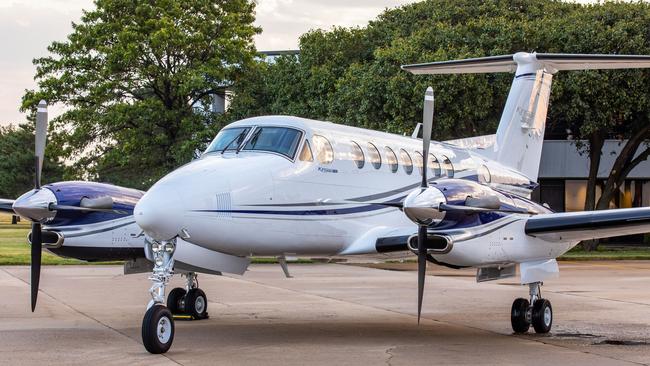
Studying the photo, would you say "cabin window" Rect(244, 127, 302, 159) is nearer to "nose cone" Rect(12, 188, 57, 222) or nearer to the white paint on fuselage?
the white paint on fuselage

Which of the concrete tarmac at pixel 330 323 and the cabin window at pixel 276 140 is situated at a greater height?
the cabin window at pixel 276 140

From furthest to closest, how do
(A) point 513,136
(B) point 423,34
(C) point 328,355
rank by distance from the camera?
(B) point 423,34 < (A) point 513,136 < (C) point 328,355

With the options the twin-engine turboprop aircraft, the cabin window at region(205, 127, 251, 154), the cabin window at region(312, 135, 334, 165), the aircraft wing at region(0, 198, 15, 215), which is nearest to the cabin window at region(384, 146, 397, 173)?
the twin-engine turboprop aircraft

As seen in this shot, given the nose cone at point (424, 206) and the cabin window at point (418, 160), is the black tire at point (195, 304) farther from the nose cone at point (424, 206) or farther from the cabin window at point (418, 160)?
the nose cone at point (424, 206)

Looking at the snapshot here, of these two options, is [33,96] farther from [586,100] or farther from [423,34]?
[586,100]

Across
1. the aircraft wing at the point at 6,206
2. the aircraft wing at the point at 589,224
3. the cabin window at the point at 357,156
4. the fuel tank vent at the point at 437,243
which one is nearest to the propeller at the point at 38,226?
the aircraft wing at the point at 6,206

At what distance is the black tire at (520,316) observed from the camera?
14891mm

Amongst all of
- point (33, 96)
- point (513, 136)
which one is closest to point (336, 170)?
point (513, 136)

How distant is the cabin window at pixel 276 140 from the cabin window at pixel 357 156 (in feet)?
3.84

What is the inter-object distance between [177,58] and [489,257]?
31.5m

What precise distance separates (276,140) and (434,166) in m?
3.42

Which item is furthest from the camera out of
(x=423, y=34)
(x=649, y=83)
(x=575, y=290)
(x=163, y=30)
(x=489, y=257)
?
(x=163, y=30)

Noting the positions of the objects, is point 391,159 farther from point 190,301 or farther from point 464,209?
point 190,301

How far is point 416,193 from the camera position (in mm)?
12805
